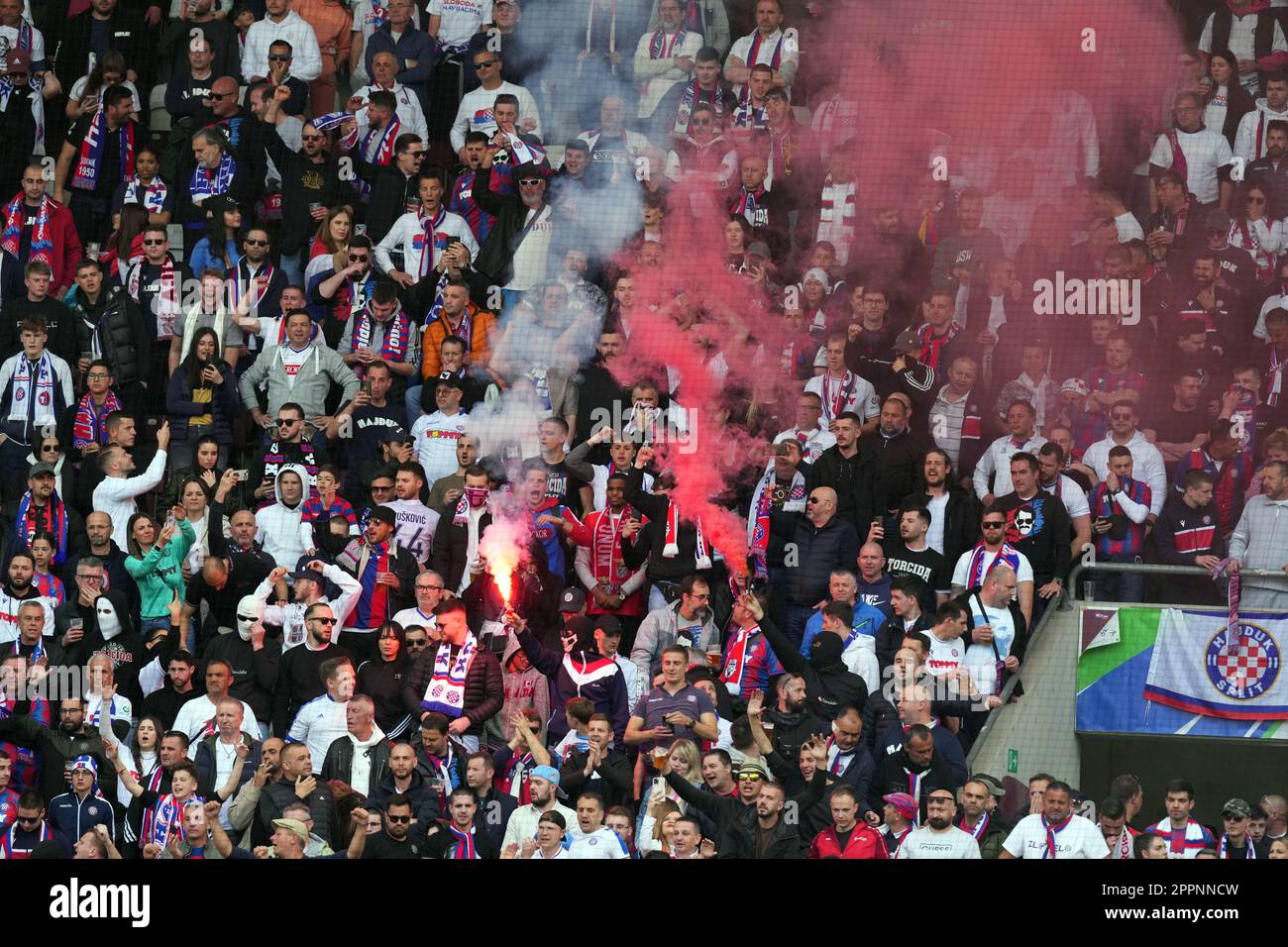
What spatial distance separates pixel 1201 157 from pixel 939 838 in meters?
4.88

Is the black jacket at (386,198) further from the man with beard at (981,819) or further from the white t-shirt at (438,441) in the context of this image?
the man with beard at (981,819)

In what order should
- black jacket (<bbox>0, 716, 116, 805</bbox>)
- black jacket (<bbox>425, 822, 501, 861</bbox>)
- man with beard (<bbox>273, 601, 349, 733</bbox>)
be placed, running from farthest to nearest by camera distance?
1. man with beard (<bbox>273, 601, 349, 733</bbox>)
2. black jacket (<bbox>0, 716, 116, 805</bbox>)
3. black jacket (<bbox>425, 822, 501, 861</bbox>)

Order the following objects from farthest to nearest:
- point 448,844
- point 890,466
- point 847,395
A: point 847,395
point 890,466
point 448,844

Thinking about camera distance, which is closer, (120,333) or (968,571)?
(968,571)

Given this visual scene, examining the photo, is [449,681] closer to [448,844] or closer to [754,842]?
[448,844]

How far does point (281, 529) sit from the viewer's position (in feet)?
36.5

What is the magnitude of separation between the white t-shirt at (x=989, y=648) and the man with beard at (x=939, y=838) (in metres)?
1.04

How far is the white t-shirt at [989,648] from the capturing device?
34.1 ft

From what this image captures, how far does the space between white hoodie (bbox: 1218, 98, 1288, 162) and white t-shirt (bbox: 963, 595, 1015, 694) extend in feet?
11.4

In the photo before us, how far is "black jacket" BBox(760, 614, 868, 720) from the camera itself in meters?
10.0

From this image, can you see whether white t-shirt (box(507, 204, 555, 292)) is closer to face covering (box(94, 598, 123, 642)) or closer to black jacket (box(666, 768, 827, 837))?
face covering (box(94, 598, 123, 642))

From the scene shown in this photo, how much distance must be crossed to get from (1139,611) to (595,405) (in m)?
2.83

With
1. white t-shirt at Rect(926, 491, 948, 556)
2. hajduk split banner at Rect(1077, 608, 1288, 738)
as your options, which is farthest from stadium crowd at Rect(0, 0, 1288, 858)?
hajduk split banner at Rect(1077, 608, 1288, 738)

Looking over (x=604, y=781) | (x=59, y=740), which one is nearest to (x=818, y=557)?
(x=604, y=781)
